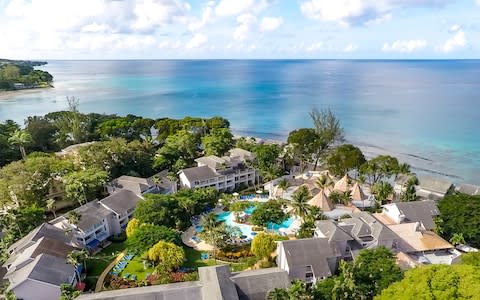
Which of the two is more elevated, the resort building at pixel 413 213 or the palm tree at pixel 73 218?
the palm tree at pixel 73 218

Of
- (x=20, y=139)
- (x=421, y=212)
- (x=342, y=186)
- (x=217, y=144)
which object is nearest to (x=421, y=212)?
(x=421, y=212)

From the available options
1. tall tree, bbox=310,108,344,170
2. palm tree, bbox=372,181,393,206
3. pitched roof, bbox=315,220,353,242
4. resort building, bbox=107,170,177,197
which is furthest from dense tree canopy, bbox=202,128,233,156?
pitched roof, bbox=315,220,353,242

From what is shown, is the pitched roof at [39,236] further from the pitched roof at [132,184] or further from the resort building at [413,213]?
the resort building at [413,213]

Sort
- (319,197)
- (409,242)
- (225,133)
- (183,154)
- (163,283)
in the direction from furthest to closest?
(225,133) < (183,154) < (319,197) < (409,242) < (163,283)

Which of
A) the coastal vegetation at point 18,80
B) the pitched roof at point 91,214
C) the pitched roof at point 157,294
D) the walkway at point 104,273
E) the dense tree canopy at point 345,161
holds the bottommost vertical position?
the walkway at point 104,273

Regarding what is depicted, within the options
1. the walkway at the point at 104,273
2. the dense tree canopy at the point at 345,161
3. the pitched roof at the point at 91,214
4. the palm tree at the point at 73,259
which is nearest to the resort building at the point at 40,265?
the palm tree at the point at 73,259

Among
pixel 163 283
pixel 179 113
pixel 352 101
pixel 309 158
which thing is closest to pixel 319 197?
pixel 309 158

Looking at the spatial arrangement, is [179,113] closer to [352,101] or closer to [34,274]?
[352,101]
